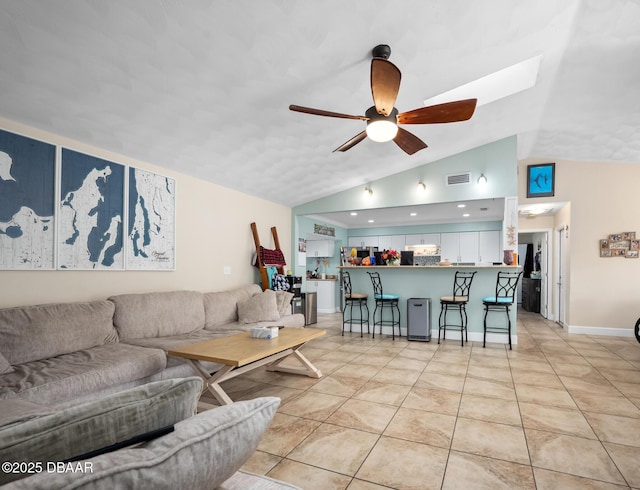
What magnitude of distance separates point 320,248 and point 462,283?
4.05 meters

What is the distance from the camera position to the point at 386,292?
620 cm

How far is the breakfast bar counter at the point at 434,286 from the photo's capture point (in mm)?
5445

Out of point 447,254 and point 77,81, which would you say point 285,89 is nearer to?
point 77,81

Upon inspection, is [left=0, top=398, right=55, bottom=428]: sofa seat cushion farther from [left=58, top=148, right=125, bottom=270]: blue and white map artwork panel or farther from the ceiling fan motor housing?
the ceiling fan motor housing

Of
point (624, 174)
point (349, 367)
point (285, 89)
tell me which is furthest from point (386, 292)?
point (624, 174)

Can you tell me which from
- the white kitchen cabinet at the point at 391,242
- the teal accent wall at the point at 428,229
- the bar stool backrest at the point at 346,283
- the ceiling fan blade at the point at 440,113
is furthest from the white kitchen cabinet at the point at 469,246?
the ceiling fan blade at the point at 440,113

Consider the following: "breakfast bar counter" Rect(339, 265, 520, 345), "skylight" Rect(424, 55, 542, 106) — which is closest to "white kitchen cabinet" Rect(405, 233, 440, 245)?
"breakfast bar counter" Rect(339, 265, 520, 345)

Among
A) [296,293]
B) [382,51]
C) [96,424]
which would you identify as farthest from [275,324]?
[96,424]

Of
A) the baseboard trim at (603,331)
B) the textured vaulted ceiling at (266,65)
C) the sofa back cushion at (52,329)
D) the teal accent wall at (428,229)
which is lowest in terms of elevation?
the baseboard trim at (603,331)

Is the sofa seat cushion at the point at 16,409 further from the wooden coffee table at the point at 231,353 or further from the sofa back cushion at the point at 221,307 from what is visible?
the sofa back cushion at the point at 221,307

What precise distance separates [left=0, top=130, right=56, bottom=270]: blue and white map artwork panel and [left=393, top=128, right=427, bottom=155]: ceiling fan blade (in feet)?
10.1

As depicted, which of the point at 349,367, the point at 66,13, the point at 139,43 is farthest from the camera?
the point at 349,367

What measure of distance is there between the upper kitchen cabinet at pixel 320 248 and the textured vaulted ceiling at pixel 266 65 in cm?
435

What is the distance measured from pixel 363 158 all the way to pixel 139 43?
3359 millimetres
